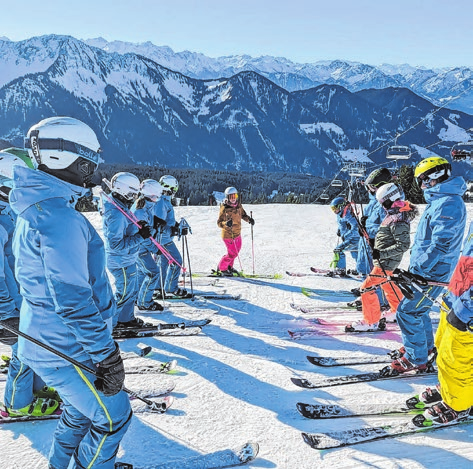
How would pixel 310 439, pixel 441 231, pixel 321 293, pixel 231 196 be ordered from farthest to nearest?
pixel 231 196 < pixel 321 293 < pixel 441 231 < pixel 310 439

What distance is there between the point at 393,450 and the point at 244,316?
13.3ft

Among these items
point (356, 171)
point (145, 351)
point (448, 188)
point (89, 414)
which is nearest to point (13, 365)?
point (89, 414)

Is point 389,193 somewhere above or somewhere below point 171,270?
above

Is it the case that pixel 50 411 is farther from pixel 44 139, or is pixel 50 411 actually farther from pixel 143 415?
pixel 44 139

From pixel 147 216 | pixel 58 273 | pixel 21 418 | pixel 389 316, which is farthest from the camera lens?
pixel 147 216

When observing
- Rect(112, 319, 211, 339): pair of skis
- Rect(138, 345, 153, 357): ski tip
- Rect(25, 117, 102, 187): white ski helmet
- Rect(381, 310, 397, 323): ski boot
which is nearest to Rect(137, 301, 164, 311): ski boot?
Rect(112, 319, 211, 339): pair of skis

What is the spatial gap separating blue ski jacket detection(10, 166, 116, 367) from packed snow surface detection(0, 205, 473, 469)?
137cm

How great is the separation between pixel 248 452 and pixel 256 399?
93cm

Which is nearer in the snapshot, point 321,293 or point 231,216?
point 321,293

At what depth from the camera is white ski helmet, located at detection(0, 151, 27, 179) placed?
4.29m

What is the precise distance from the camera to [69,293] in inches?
87.4

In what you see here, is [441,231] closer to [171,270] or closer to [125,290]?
[125,290]

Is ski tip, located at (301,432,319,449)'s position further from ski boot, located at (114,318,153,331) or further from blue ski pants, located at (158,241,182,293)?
blue ski pants, located at (158,241,182,293)

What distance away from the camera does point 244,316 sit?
284 inches
